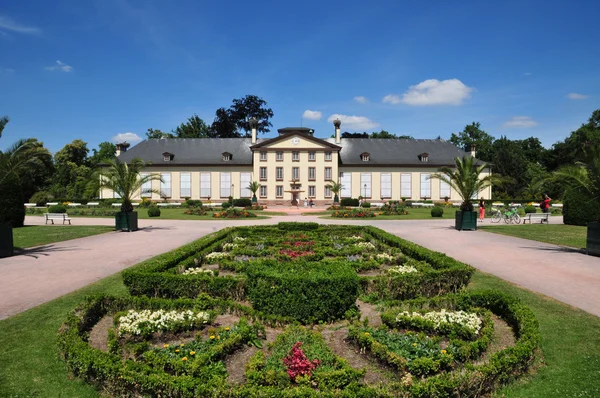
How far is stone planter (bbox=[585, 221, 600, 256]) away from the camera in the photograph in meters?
12.1

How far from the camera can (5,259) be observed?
447 inches

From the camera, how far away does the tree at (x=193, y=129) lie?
239 feet

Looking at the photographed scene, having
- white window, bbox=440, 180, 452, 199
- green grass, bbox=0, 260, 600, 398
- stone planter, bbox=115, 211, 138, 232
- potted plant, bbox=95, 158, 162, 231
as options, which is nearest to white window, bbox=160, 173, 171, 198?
potted plant, bbox=95, 158, 162, 231

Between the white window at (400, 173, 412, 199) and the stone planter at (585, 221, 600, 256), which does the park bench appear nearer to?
the stone planter at (585, 221, 600, 256)

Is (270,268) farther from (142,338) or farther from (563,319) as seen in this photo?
(563,319)

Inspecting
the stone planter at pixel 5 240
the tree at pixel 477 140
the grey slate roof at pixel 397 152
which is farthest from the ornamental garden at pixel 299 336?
the tree at pixel 477 140

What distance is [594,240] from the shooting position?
1213cm

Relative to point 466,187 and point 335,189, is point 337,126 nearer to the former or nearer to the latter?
point 335,189

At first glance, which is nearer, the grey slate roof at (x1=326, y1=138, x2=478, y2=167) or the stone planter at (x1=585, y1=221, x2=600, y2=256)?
the stone planter at (x1=585, y1=221, x2=600, y2=256)

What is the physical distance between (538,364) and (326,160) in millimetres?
44549

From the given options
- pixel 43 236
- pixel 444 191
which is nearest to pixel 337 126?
pixel 444 191

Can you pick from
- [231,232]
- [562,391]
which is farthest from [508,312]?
[231,232]

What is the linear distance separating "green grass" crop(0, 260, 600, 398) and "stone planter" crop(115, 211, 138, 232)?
12.5 metres

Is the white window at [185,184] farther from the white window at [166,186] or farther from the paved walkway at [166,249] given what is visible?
the paved walkway at [166,249]
